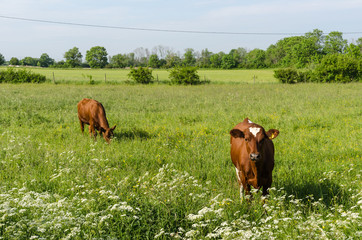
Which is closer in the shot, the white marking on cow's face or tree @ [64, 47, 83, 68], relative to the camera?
the white marking on cow's face

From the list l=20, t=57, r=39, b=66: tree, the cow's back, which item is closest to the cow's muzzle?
the cow's back

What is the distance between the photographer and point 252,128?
4.81m

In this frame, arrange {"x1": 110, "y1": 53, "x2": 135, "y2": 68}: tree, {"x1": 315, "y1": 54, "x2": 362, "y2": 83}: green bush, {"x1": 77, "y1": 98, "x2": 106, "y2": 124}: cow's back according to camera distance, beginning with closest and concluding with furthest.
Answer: {"x1": 77, "y1": 98, "x2": 106, "y2": 124}: cow's back, {"x1": 315, "y1": 54, "x2": 362, "y2": 83}: green bush, {"x1": 110, "y1": 53, "x2": 135, "y2": 68}: tree

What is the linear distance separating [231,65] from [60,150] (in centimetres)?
9166

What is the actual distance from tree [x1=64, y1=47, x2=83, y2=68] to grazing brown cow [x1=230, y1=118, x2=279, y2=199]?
11461 cm

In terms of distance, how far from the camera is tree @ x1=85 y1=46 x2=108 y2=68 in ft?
370

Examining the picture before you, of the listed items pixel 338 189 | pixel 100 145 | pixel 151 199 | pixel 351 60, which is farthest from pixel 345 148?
pixel 351 60

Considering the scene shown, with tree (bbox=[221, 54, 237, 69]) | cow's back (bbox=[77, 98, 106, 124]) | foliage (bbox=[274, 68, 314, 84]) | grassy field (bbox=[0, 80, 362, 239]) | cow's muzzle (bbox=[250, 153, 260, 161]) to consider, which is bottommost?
grassy field (bbox=[0, 80, 362, 239])

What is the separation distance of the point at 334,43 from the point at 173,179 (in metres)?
88.5

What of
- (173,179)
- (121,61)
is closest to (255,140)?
(173,179)

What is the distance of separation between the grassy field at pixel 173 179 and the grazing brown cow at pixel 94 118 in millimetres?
567

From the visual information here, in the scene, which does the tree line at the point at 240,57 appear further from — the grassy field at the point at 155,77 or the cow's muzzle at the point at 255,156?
the cow's muzzle at the point at 255,156

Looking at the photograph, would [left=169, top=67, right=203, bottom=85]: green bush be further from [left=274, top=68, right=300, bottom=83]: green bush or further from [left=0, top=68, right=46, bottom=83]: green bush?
[left=0, top=68, right=46, bottom=83]: green bush

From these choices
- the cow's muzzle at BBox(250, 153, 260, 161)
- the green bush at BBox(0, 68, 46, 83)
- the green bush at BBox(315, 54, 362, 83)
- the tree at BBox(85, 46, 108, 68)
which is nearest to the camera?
the cow's muzzle at BBox(250, 153, 260, 161)
